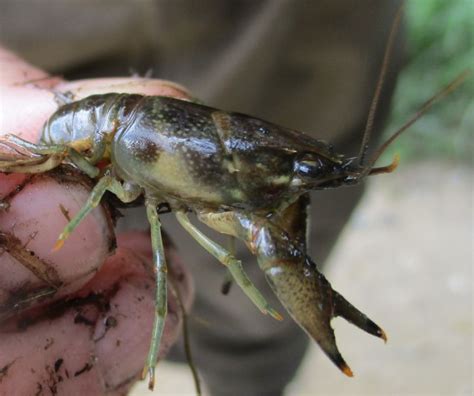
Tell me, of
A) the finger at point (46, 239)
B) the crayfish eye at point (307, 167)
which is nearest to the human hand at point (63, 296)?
the finger at point (46, 239)

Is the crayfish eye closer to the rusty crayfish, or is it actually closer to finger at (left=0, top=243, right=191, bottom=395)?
the rusty crayfish

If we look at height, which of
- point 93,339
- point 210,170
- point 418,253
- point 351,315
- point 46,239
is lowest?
point 418,253

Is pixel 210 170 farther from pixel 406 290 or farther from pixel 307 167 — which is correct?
pixel 406 290

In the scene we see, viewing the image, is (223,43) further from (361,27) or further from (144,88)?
(144,88)

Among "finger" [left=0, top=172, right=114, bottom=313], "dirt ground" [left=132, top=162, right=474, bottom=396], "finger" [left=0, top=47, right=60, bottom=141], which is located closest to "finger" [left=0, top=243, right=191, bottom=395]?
"finger" [left=0, top=172, right=114, bottom=313]

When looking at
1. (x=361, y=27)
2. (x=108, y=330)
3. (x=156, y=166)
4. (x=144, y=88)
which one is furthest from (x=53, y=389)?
(x=361, y=27)

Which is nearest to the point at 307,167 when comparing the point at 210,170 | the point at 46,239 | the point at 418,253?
the point at 210,170
